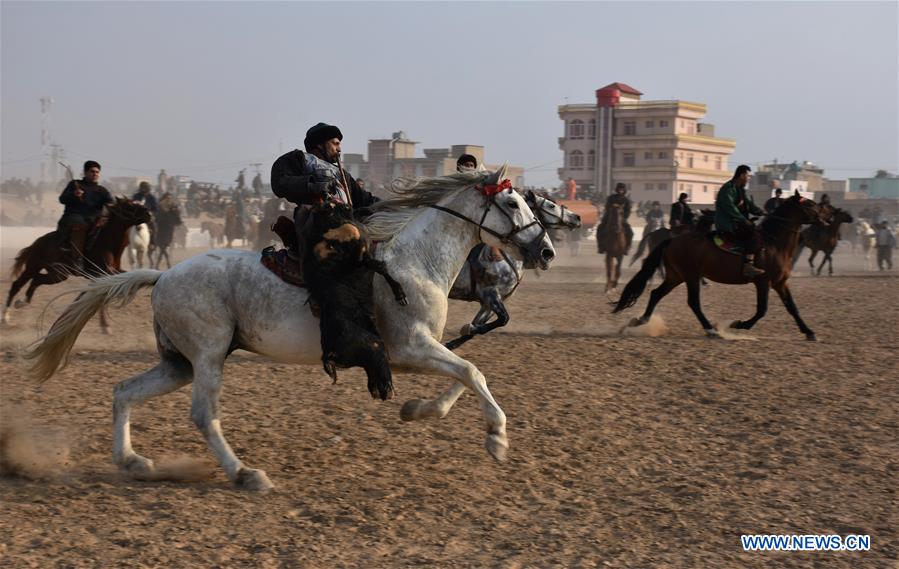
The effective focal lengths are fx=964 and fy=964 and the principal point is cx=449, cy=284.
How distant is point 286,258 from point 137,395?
49.2 inches

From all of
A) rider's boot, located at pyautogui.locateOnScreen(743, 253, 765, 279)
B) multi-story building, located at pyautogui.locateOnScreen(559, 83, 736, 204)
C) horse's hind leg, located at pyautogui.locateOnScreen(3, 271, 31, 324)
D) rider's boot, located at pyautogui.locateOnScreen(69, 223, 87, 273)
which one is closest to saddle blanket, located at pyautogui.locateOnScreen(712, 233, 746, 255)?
rider's boot, located at pyautogui.locateOnScreen(743, 253, 765, 279)

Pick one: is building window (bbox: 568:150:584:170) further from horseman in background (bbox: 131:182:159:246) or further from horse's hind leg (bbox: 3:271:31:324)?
horse's hind leg (bbox: 3:271:31:324)

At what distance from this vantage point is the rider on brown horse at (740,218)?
40.2 ft

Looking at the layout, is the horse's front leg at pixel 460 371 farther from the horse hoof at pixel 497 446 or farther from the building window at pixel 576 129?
the building window at pixel 576 129

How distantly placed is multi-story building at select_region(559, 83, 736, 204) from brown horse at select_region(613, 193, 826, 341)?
71.0 meters

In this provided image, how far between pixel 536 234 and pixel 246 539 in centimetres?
262

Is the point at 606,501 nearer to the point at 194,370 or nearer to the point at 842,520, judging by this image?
the point at 842,520

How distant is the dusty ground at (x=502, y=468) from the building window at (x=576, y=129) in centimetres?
7958

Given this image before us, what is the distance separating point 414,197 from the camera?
6352 millimetres

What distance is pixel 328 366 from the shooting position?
5750mm

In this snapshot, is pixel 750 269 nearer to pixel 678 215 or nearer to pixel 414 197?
pixel 678 215

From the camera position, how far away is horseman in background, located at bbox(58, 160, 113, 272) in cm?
1248

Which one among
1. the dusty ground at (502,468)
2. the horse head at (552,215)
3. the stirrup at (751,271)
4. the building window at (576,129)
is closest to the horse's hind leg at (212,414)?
the dusty ground at (502,468)

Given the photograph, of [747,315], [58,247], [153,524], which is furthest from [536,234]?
[747,315]
